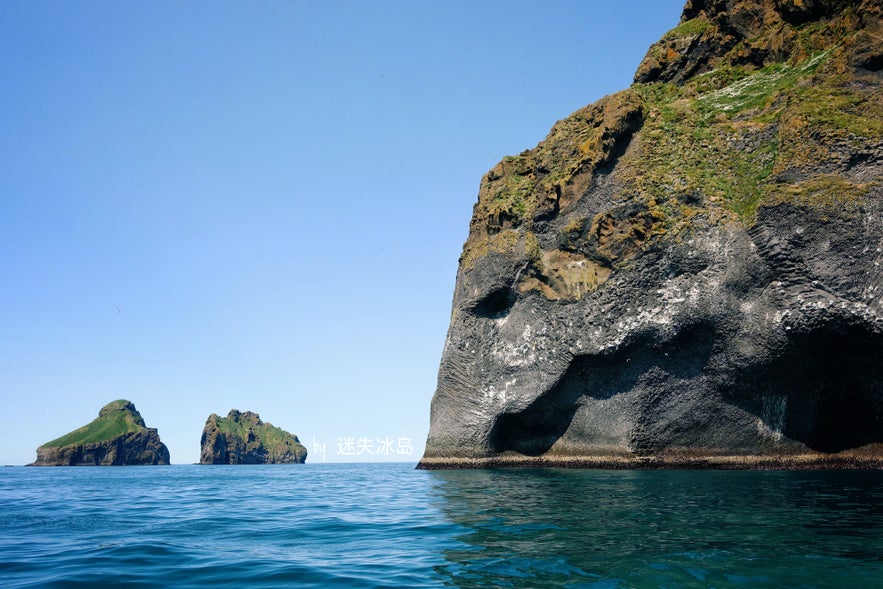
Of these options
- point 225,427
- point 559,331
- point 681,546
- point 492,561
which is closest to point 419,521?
point 492,561

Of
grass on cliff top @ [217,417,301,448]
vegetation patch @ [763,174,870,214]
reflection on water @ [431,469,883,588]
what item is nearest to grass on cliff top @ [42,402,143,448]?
grass on cliff top @ [217,417,301,448]

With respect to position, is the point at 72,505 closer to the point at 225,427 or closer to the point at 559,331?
the point at 559,331

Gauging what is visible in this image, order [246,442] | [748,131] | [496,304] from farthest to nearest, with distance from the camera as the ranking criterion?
[246,442], [496,304], [748,131]

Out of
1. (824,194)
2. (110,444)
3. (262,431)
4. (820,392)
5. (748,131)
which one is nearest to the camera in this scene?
(824,194)

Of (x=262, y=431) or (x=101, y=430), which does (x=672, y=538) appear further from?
(x=262, y=431)

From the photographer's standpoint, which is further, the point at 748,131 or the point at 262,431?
the point at 262,431

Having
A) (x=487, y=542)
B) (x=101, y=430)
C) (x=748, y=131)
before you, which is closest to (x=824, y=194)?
(x=748, y=131)

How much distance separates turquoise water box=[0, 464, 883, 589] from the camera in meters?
8.02

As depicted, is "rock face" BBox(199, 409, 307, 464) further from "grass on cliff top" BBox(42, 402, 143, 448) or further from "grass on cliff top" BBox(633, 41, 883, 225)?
"grass on cliff top" BBox(633, 41, 883, 225)

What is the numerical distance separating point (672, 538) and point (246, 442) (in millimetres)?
170490

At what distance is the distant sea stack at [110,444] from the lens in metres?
133

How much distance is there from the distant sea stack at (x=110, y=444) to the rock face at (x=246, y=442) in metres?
14.4

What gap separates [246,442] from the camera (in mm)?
162250

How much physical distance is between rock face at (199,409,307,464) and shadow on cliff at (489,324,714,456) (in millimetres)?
137580
